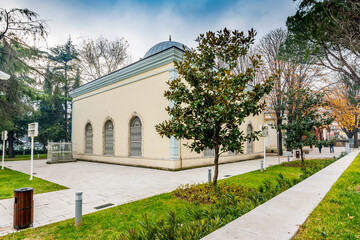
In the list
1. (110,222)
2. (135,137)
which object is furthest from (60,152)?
(110,222)

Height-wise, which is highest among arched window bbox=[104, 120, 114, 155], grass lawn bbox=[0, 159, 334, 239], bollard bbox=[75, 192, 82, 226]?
arched window bbox=[104, 120, 114, 155]

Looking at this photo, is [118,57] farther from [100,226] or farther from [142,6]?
[100,226]

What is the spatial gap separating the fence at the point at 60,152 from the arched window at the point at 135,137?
7.64m

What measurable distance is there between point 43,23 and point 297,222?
1563cm

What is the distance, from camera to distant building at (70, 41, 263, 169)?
42.8 ft

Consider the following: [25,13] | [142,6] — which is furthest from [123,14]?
[25,13]

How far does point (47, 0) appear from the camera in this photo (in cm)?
1062

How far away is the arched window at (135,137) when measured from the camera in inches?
582

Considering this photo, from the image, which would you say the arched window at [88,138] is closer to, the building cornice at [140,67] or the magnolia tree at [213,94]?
the building cornice at [140,67]

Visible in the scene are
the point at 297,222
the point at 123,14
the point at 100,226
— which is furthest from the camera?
the point at 123,14

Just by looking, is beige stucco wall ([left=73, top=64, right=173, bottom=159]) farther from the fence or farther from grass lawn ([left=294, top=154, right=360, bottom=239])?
grass lawn ([left=294, top=154, right=360, bottom=239])

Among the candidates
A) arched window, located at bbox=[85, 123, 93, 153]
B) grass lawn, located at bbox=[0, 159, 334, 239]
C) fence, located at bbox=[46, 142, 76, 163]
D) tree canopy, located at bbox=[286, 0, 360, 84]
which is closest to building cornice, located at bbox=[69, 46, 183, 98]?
arched window, located at bbox=[85, 123, 93, 153]

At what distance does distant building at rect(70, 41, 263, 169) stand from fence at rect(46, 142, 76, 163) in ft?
3.45

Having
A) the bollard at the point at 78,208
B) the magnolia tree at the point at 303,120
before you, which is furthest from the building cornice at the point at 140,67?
the bollard at the point at 78,208
